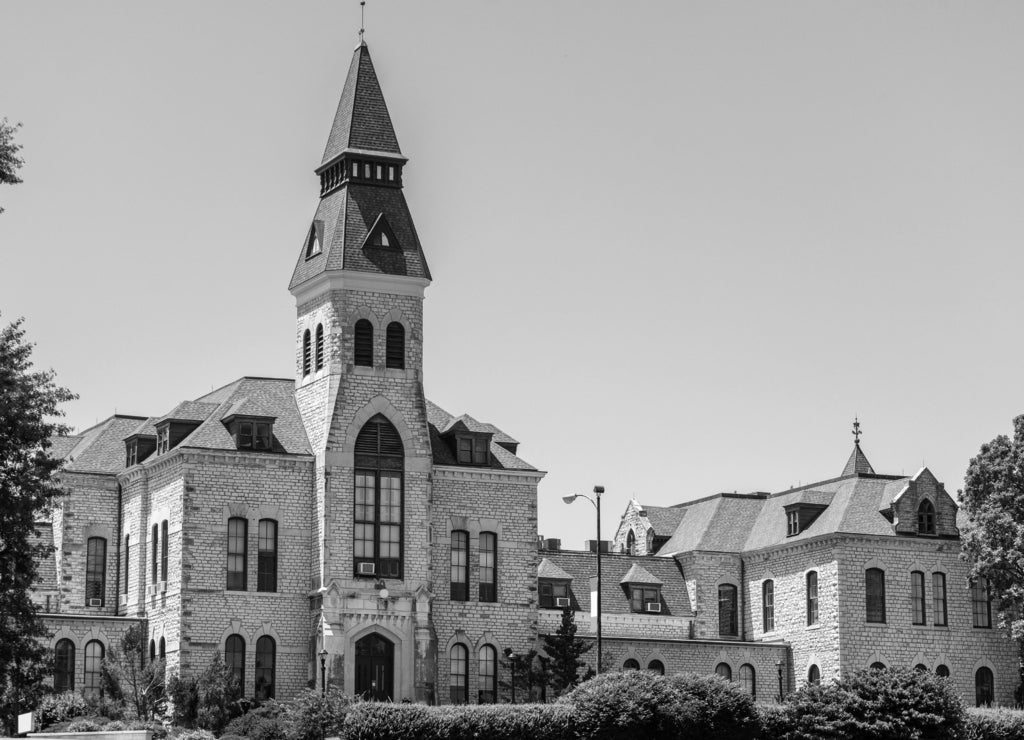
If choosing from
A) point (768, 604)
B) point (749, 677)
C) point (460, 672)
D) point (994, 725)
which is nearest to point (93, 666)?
point (460, 672)

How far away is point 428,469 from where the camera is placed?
249 feet

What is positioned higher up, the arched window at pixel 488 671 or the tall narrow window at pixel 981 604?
the tall narrow window at pixel 981 604

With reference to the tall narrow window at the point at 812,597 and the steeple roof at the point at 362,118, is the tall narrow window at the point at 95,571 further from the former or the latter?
the tall narrow window at the point at 812,597

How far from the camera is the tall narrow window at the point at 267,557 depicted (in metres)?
74.1

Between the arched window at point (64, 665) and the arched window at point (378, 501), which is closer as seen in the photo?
the arched window at point (64, 665)

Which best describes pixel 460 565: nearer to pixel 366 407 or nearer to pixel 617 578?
pixel 366 407

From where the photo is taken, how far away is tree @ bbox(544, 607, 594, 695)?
75250 mm

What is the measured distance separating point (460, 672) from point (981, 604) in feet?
73.2

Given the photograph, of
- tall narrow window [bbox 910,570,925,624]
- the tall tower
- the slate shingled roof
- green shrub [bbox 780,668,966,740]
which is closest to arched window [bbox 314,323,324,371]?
the tall tower

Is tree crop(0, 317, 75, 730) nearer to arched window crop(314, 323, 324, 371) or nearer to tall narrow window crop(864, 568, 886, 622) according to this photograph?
arched window crop(314, 323, 324, 371)

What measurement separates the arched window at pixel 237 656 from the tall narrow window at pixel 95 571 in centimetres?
820

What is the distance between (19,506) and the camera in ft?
192

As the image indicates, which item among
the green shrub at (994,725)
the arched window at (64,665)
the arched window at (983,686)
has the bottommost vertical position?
the green shrub at (994,725)

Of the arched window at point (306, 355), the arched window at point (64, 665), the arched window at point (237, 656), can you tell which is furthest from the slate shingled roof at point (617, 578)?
the arched window at point (64, 665)
